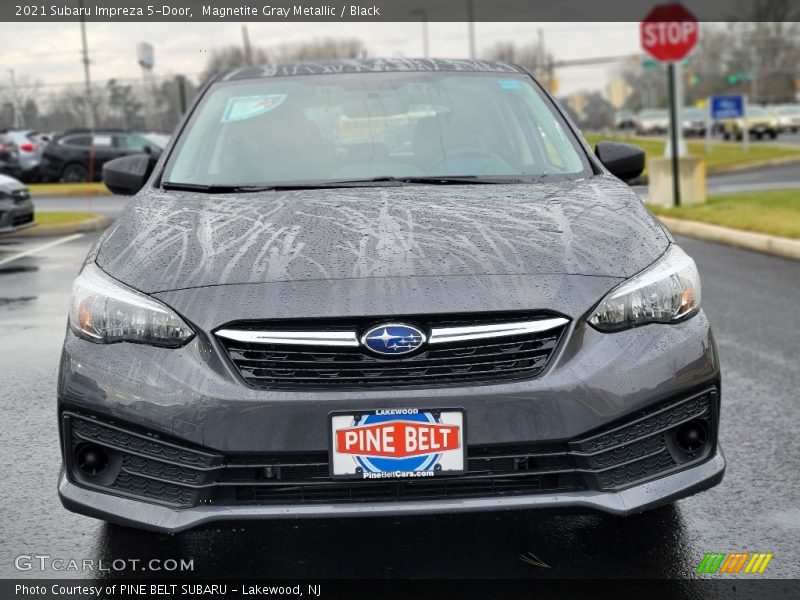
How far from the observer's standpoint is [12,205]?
12711mm

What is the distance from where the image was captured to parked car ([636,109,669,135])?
7406cm

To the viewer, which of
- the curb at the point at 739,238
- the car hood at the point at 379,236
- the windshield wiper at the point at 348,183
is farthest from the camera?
the curb at the point at 739,238

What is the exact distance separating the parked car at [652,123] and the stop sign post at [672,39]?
192 ft

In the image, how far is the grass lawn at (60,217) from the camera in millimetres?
15172

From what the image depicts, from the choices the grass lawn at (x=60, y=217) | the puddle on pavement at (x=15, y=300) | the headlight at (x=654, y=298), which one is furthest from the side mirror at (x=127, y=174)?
the grass lawn at (x=60, y=217)

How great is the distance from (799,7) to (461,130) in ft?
287

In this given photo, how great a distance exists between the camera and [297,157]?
4.38 metres

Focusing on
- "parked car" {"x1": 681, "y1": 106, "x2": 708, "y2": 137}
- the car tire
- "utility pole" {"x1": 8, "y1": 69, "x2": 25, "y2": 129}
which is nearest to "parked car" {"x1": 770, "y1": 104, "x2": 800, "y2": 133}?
"parked car" {"x1": 681, "y1": 106, "x2": 708, "y2": 137}

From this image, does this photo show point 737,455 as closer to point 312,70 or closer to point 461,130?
point 461,130

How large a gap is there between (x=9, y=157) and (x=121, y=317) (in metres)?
27.0

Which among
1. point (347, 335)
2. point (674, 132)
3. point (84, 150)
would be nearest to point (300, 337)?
point (347, 335)

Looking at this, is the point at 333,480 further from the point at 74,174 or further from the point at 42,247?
the point at 74,174

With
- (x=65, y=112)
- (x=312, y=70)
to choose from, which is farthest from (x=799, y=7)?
(x=312, y=70)

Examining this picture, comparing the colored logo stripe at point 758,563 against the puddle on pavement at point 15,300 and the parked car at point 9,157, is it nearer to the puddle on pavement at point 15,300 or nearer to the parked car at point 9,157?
the puddle on pavement at point 15,300
